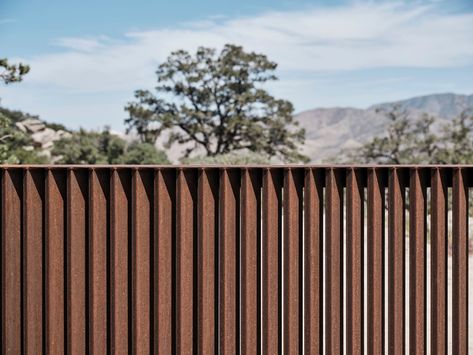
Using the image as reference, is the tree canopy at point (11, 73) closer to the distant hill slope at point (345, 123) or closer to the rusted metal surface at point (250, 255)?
the rusted metal surface at point (250, 255)

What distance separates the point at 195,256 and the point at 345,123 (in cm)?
10110

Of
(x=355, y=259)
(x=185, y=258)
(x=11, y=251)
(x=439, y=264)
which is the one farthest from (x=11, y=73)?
(x=439, y=264)

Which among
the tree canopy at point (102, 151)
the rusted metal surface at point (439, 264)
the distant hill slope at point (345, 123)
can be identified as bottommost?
the rusted metal surface at point (439, 264)

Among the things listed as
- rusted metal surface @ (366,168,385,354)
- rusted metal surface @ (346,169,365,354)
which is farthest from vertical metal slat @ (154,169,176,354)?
rusted metal surface @ (366,168,385,354)

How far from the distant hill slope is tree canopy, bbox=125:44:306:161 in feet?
160

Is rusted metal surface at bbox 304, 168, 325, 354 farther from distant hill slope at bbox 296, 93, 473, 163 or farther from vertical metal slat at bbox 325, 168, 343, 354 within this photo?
distant hill slope at bbox 296, 93, 473, 163

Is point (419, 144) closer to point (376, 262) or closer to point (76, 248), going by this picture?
point (376, 262)

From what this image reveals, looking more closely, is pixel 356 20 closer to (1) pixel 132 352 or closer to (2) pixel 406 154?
(2) pixel 406 154

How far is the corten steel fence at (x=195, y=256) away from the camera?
193 inches

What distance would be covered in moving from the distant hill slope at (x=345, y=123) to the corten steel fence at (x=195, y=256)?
258 feet

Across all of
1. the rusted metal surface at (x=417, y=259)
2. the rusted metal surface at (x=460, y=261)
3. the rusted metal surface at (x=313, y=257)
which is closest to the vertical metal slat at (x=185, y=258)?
the rusted metal surface at (x=313, y=257)

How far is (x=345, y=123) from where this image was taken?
105 metres

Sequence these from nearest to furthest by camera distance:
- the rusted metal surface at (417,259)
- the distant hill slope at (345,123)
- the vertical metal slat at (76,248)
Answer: the vertical metal slat at (76,248), the rusted metal surface at (417,259), the distant hill slope at (345,123)

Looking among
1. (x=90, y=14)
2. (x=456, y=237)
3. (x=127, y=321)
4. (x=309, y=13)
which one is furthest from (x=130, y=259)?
(x=309, y=13)
